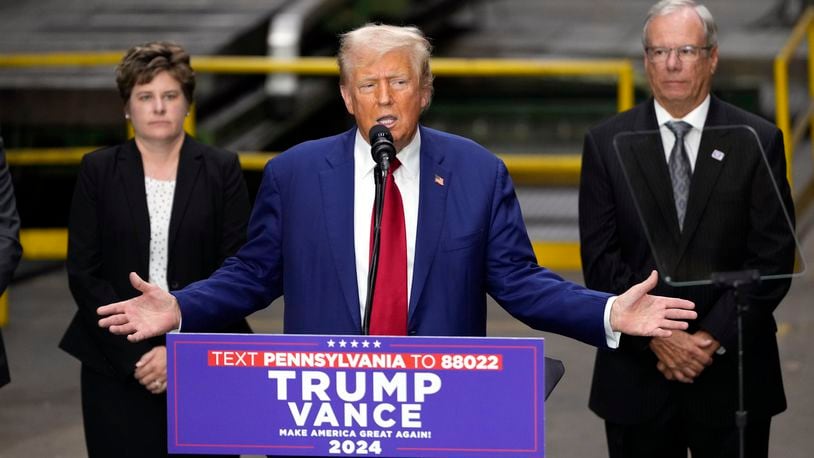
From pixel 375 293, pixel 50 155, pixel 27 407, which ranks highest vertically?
pixel 375 293

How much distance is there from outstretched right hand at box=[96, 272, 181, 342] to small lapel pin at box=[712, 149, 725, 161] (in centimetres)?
173

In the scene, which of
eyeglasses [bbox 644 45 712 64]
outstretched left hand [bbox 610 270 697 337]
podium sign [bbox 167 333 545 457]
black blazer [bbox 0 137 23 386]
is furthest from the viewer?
eyeglasses [bbox 644 45 712 64]

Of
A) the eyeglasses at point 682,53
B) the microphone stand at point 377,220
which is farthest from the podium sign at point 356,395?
the eyeglasses at point 682,53

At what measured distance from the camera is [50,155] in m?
9.84

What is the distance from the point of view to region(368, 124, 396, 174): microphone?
329 centimetres

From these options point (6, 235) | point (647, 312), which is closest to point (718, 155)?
point (647, 312)

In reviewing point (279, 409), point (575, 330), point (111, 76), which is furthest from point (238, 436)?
point (111, 76)

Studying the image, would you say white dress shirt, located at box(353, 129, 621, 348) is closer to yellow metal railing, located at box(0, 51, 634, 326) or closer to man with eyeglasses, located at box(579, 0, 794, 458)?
man with eyeglasses, located at box(579, 0, 794, 458)

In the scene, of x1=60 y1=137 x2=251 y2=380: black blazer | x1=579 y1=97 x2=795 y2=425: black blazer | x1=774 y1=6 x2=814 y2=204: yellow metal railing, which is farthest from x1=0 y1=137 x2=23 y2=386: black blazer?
x1=774 y1=6 x2=814 y2=204: yellow metal railing

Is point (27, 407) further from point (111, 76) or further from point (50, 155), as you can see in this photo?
point (111, 76)

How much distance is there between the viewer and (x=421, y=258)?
370cm

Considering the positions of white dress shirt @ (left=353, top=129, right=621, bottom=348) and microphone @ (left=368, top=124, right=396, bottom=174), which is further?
white dress shirt @ (left=353, top=129, right=621, bottom=348)

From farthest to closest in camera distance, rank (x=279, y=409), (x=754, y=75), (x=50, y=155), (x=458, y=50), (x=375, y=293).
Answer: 1. (x=458, y=50)
2. (x=754, y=75)
3. (x=50, y=155)
4. (x=375, y=293)
5. (x=279, y=409)

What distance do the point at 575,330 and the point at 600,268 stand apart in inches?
35.1
